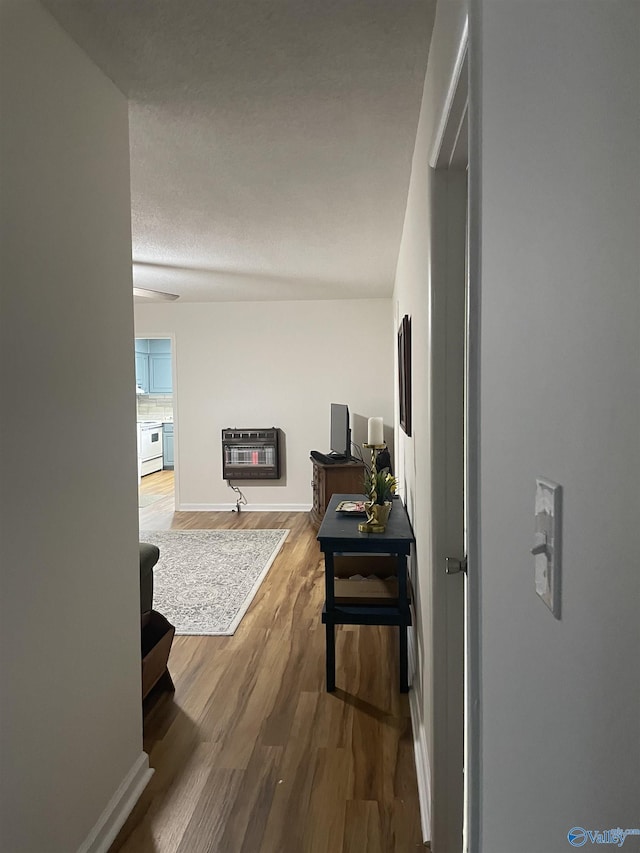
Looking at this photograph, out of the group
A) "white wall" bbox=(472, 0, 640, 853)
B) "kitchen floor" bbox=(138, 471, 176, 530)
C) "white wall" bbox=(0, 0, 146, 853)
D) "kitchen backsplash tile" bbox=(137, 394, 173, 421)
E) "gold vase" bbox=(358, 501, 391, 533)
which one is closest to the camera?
"white wall" bbox=(472, 0, 640, 853)

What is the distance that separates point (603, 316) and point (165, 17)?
1.81 metres

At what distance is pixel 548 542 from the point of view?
648 millimetres

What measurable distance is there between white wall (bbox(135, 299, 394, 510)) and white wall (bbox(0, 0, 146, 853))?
5117mm

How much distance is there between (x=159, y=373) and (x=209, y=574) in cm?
735

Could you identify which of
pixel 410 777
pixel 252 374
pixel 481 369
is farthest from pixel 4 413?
pixel 252 374

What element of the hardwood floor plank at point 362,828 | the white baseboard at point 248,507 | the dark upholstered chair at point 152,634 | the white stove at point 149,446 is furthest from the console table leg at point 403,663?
the white stove at point 149,446

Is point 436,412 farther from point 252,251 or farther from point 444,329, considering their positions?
point 252,251

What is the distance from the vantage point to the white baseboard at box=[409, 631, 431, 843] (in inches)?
79.9

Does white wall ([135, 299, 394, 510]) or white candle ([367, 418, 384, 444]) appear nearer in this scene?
white candle ([367, 418, 384, 444])

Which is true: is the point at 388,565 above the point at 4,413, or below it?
below

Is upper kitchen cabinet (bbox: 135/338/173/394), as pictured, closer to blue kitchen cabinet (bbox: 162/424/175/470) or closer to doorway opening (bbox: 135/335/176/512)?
doorway opening (bbox: 135/335/176/512)

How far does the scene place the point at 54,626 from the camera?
1762mm

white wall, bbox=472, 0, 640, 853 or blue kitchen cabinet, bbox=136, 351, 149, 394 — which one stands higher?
blue kitchen cabinet, bbox=136, 351, 149, 394

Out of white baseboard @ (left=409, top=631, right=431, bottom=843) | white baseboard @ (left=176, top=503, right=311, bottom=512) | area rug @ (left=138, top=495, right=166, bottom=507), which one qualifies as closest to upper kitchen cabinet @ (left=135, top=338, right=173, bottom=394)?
area rug @ (left=138, top=495, right=166, bottom=507)
